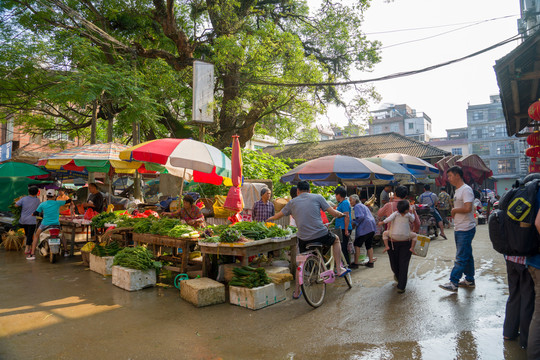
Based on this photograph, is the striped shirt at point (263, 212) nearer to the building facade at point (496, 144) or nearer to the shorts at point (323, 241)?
the shorts at point (323, 241)

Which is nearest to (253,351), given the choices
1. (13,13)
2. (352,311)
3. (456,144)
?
(352,311)

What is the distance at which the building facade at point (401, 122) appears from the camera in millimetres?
60312

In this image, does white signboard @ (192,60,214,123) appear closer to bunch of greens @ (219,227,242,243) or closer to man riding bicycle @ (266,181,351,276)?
bunch of greens @ (219,227,242,243)

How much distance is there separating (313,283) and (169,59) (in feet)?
43.3

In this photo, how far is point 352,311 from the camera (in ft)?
17.5

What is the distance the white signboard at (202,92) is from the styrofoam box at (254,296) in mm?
7044

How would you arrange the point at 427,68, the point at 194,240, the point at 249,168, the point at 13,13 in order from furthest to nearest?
the point at 249,168, the point at 13,13, the point at 427,68, the point at 194,240

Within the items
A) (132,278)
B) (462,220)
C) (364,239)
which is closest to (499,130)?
(364,239)

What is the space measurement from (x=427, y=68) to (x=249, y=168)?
7.73 m

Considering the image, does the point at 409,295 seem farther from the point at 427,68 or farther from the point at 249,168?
the point at 249,168

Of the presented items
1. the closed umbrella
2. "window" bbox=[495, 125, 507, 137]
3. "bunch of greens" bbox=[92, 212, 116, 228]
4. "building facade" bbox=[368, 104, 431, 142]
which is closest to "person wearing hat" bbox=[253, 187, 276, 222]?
the closed umbrella

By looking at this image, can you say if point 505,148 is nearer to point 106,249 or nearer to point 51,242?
point 106,249

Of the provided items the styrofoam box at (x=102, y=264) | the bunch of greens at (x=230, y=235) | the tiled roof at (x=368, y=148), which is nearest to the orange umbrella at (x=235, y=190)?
the bunch of greens at (x=230, y=235)

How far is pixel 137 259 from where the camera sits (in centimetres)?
682
